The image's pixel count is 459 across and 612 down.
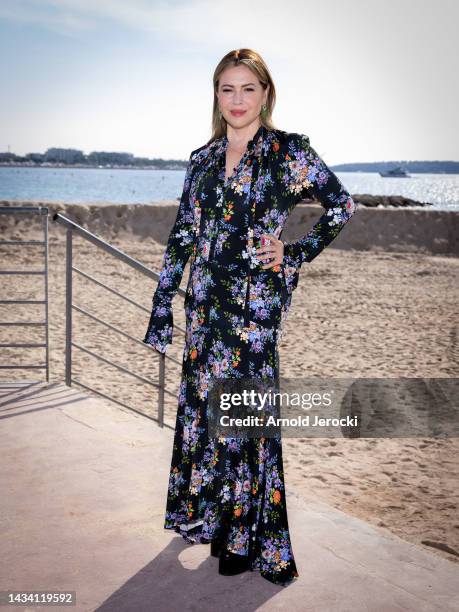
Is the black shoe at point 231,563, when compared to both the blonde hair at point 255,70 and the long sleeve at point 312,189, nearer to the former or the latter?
the long sleeve at point 312,189

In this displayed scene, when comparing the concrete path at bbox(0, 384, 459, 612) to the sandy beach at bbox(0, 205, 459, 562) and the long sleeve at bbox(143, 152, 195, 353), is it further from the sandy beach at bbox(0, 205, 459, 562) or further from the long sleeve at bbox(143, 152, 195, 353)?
the long sleeve at bbox(143, 152, 195, 353)

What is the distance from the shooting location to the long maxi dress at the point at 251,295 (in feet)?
6.97

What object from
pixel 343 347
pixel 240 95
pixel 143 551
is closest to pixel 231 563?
pixel 143 551

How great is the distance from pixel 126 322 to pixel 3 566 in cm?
615

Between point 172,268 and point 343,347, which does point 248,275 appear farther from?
point 343,347

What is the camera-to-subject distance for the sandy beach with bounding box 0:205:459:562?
3600mm

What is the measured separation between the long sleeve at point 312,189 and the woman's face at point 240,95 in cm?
20

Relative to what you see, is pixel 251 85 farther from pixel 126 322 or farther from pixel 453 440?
pixel 126 322

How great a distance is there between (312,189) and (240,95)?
1.41 ft

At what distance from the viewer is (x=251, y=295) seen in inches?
83.6

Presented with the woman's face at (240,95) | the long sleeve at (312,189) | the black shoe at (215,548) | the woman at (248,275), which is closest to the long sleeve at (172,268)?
the woman at (248,275)

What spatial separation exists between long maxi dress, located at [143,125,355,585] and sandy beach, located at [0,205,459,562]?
1.09 meters

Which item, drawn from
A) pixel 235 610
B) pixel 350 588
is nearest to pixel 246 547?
pixel 235 610

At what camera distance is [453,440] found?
4.56 m
